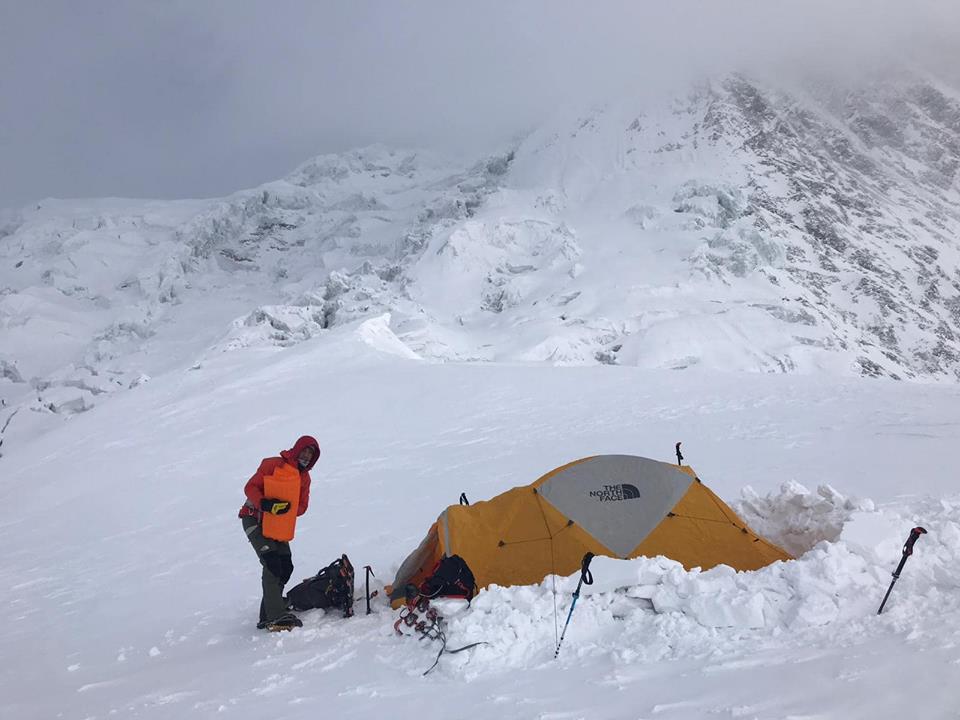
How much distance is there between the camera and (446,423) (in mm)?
15961

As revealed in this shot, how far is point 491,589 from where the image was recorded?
4.66 metres

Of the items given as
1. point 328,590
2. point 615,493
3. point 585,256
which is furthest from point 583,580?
point 585,256

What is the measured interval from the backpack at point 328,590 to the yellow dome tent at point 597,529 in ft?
1.35

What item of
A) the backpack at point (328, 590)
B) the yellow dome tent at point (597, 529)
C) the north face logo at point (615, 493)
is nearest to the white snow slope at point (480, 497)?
the backpack at point (328, 590)

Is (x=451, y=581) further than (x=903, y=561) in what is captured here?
Yes

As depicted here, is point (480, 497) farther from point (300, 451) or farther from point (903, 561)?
point (903, 561)

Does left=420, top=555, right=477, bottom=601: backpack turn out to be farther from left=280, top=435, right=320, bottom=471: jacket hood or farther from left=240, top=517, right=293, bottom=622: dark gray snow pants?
left=280, top=435, right=320, bottom=471: jacket hood

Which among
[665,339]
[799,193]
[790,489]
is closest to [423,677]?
[790,489]

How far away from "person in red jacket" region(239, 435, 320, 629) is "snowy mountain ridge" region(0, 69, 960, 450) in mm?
40923

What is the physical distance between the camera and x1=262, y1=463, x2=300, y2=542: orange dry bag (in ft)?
18.3

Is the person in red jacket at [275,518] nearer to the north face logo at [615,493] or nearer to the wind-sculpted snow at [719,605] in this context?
the wind-sculpted snow at [719,605]

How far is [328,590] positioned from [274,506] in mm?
940

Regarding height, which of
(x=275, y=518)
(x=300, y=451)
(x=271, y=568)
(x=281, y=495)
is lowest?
(x=271, y=568)

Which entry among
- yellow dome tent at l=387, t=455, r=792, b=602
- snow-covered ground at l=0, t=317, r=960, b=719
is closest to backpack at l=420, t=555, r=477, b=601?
yellow dome tent at l=387, t=455, r=792, b=602
